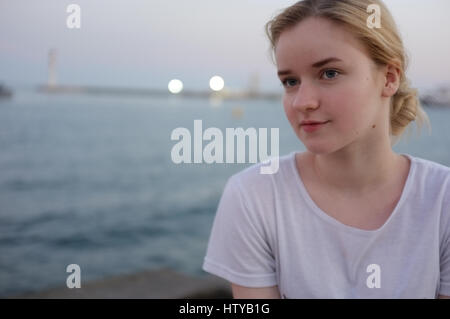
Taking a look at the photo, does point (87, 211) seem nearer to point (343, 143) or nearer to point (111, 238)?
point (111, 238)

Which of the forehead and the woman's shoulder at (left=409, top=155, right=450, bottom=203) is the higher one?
the forehead

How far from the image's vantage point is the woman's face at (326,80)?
49.9 inches

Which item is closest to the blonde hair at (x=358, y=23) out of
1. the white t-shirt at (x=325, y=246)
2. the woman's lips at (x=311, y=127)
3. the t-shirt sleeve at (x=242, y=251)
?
the woman's lips at (x=311, y=127)

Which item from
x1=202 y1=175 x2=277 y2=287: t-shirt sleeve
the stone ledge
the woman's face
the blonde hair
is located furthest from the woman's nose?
the stone ledge

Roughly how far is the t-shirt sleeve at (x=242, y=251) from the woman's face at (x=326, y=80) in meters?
0.27

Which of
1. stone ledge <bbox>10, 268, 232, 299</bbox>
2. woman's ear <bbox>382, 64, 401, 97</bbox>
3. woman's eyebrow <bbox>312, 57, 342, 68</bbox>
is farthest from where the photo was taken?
stone ledge <bbox>10, 268, 232, 299</bbox>

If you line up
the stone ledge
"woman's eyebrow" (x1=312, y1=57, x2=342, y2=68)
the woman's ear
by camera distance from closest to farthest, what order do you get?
"woman's eyebrow" (x1=312, y1=57, x2=342, y2=68)
the woman's ear
the stone ledge

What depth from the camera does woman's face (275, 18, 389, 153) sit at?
1.27m

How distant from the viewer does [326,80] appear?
1282mm

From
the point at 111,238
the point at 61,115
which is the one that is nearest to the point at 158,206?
the point at 111,238

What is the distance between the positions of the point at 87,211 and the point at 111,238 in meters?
3.04

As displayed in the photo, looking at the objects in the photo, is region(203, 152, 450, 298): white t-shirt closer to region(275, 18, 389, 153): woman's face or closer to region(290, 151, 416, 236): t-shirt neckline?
region(290, 151, 416, 236): t-shirt neckline

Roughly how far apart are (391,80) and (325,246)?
0.51 m

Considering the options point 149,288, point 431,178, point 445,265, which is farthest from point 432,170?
point 149,288
